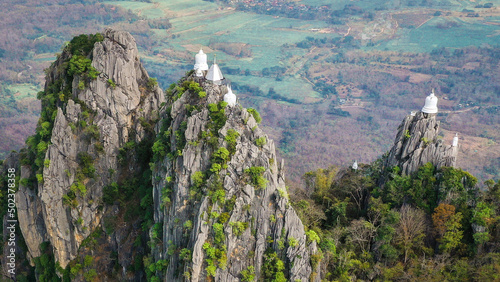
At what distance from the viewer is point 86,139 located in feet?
176

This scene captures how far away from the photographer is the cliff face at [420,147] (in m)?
48.3

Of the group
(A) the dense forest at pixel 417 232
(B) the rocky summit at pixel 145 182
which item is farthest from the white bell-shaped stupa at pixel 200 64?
(A) the dense forest at pixel 417 232

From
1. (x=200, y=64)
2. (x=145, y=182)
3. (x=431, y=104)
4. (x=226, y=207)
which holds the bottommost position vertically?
(x=145, y=182)

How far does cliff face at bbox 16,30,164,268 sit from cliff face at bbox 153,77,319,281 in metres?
11.5

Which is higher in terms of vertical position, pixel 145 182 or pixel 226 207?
pixel 226 207

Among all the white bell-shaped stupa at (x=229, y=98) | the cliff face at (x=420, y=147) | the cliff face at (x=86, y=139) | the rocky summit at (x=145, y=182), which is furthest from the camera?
the cliff face at (x=86, y=139)

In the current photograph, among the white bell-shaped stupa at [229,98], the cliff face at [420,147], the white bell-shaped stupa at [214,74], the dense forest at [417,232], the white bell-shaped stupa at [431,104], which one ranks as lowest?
the dense forest at [417,232]

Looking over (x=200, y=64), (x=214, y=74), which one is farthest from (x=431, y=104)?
(x=200, y=64)

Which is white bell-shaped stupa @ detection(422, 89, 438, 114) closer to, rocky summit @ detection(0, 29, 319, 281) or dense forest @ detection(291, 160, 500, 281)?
dense forest @ detection(291, 160, 500, 281)

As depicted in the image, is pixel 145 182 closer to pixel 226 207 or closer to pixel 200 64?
pixel 200 64

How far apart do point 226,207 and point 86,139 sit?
20096 mm

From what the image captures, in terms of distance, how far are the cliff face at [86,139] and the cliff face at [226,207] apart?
11.5 metres

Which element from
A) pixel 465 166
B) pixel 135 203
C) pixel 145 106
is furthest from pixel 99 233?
pixel 465 166

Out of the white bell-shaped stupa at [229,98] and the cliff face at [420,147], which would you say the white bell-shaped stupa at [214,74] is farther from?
the cliff face at [420,147]
